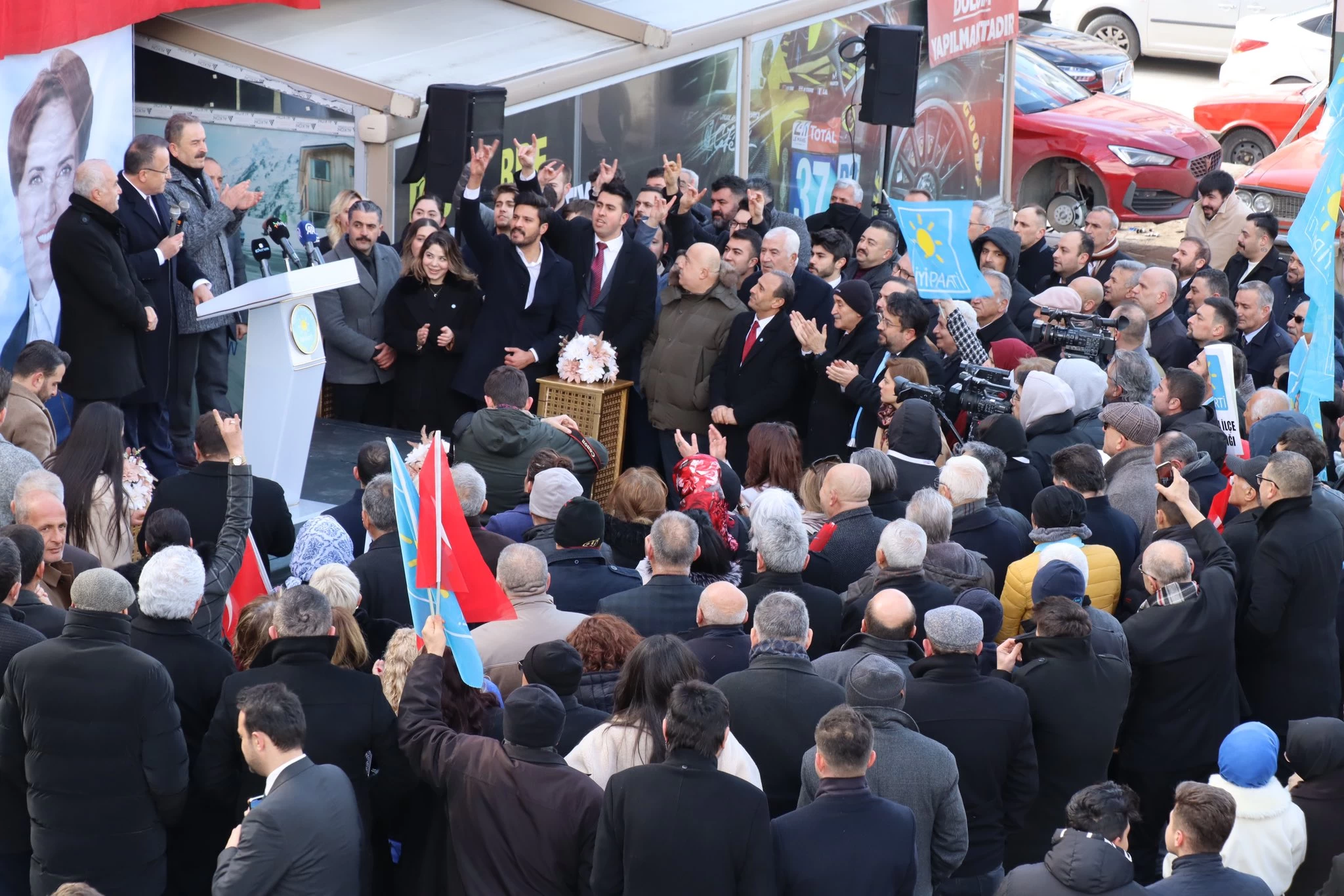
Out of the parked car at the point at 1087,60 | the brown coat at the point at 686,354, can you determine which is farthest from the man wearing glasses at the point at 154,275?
the parked car at the point at 1087,60

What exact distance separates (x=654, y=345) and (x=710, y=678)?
4.26m

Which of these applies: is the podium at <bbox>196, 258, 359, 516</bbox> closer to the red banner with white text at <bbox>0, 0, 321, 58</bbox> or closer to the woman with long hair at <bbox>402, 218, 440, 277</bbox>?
the woman with long hair at <bbox>402, 218, 440, 277</bbox>

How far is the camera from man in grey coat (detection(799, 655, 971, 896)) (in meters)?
4.57

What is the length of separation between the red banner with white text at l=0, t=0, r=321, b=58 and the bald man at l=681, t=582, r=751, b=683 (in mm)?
5398

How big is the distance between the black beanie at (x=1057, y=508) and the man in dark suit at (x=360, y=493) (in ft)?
8.38

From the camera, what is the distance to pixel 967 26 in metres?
14.9

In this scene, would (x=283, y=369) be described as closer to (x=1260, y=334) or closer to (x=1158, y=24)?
(x=1260, y=334)

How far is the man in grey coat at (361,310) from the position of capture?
938cm

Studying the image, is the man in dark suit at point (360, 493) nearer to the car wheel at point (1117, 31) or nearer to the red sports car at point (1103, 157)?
the red sports car at point (1103, 157)

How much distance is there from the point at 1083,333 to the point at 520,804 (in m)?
5.32

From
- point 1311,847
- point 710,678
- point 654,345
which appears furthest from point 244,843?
point 654,345

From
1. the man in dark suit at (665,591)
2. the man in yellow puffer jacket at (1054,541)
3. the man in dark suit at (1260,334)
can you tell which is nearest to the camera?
the man in dark suit at (665,591)

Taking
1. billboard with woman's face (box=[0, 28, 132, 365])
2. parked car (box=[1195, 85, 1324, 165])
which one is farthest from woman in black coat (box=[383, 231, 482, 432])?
parked car (box=[1195, 85, 1324, 165])

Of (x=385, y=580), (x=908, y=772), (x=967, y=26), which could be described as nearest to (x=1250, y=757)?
(x=908, y=772)
